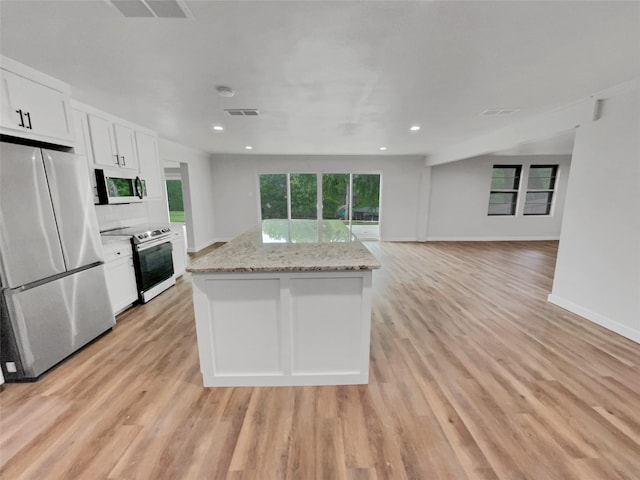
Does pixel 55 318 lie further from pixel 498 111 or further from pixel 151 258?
pixel 498 111

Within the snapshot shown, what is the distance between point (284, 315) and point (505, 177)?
787 centimetres

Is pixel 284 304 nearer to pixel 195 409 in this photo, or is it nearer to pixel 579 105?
pixel 195 409

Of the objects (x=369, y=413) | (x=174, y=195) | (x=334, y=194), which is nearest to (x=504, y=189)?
(x=334, y=194)

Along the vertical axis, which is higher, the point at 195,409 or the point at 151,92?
the point at 151,92

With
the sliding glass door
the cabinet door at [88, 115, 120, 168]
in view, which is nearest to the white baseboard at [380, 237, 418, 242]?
the sliding glass door

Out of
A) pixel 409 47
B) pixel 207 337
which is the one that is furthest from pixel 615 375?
pixel 207 337

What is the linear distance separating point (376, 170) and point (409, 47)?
17.8 ft

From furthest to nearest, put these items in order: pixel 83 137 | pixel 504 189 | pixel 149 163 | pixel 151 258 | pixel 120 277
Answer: pixel 504 189, pixel 149 163, pixel 151 258, pixel 120 277, pixel 83 137

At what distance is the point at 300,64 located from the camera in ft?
6.48

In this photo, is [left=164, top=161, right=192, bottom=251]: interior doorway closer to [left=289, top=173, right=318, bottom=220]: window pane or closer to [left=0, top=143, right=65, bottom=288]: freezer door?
[left=0, top=143, right=65, bottom=288]: freezer door

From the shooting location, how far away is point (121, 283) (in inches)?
120

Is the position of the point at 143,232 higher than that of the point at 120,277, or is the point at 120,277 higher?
the point at 143,232

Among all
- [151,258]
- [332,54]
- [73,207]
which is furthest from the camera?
[151,258]

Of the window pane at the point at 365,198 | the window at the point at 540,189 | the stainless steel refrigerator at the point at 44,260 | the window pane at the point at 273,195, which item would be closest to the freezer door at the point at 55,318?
the stainless steel refrigerator at the point at 44,260
